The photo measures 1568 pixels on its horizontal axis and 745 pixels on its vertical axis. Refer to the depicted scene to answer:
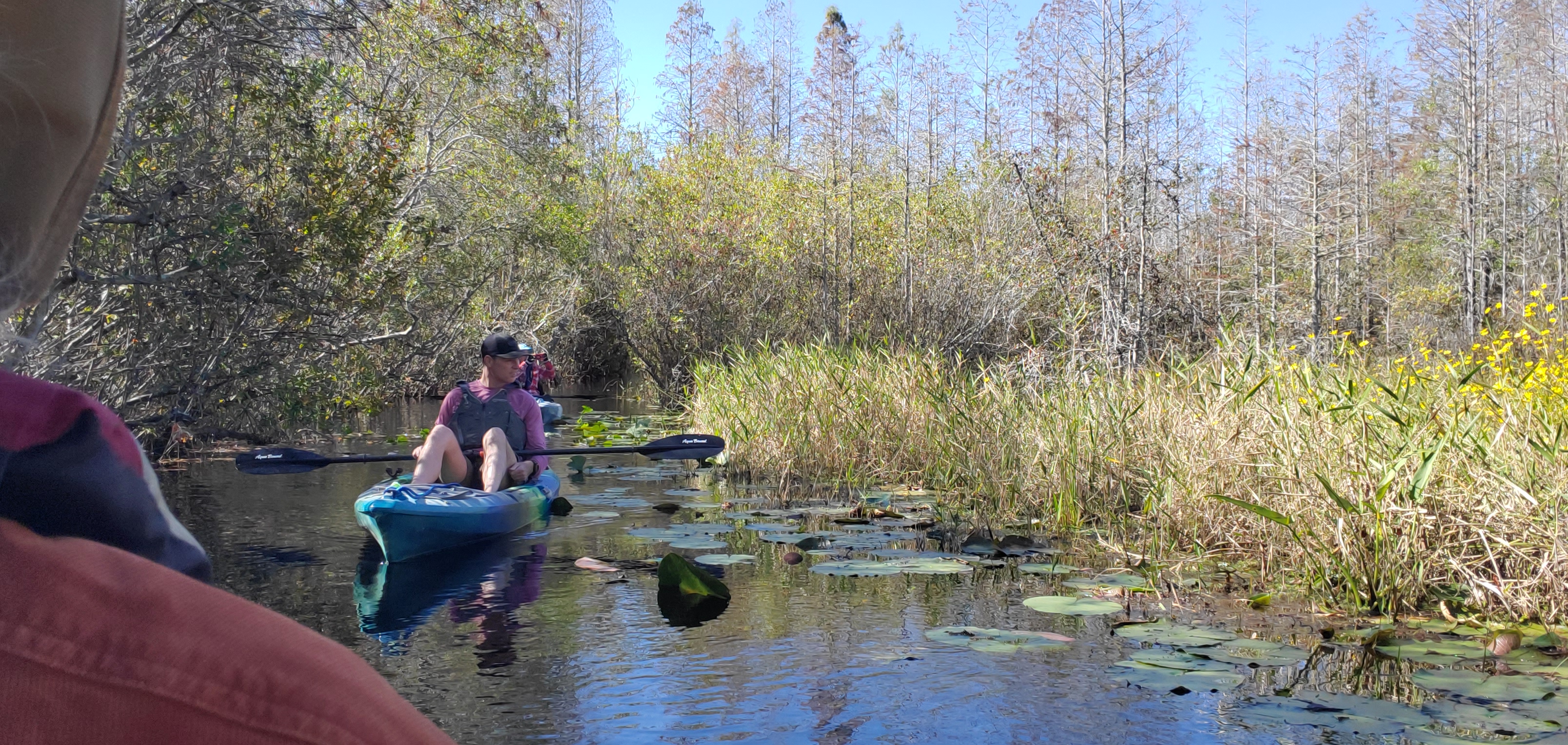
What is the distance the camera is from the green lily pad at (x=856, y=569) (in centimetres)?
651

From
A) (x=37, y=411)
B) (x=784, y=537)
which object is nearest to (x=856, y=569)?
(x=784, y=537)

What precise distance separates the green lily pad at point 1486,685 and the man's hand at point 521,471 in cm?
603

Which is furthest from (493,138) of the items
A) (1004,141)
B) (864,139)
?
(1004,141)

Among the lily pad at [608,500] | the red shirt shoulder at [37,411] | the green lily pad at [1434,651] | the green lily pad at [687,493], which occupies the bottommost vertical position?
the green lily pad at [1434,651]

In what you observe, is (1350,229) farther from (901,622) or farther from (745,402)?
(901,622)

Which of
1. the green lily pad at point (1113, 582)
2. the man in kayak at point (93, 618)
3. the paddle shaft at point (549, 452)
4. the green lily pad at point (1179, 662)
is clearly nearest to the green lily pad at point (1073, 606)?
the green lily pad at point (1113, 582)

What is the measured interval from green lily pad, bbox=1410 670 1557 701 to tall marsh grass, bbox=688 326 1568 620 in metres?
0.72

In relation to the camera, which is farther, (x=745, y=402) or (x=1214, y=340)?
(x=745, y=402)

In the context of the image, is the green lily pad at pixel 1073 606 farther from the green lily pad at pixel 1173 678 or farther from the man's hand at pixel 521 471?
the man's hand at pixel 521 471

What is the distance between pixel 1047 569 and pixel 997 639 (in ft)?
4.98

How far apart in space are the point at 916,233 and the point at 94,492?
674 inches

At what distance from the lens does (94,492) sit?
49 centimetres

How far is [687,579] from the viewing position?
5918 millimetres

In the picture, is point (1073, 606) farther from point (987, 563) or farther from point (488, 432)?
point (488, 432)
